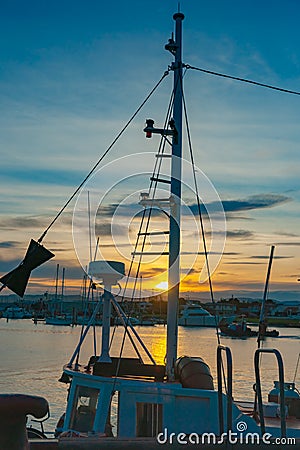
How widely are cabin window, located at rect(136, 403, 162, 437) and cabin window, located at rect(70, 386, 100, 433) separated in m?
0.94

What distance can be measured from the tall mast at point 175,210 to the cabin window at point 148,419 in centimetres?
87

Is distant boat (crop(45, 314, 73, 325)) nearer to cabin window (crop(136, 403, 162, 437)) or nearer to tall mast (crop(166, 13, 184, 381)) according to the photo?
tall mast (crop(166, 13, 184, 381))

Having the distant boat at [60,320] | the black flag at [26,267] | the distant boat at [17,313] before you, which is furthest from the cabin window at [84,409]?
the distant boat at [17,313]

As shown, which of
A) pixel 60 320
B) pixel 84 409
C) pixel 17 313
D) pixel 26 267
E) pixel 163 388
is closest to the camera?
pixel 163 388

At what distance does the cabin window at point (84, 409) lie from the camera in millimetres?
10462

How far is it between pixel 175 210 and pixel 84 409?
4.16 metres

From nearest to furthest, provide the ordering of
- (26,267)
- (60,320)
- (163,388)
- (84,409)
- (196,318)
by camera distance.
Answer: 1. (163,388)
2. (26,267)
3. (84,409)
4. (60,320)
5. (196,318)

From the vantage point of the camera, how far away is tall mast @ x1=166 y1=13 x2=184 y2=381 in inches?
436

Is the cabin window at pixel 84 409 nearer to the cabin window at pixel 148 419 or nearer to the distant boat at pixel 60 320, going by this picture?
the cabin window at pixel 148 419

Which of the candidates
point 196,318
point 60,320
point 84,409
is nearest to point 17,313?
point 60,320

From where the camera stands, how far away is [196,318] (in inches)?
6024

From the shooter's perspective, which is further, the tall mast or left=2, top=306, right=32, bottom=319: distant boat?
left=2, top=306, right=32, bottom=319: distant boat

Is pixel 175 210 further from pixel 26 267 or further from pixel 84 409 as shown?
pixel 84 409

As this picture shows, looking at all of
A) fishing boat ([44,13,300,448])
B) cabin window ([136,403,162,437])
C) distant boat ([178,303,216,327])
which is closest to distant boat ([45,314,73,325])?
distant boat ([178,303,216,327])
